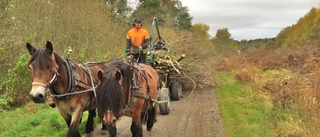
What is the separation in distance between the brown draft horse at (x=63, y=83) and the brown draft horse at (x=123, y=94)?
29.1 inches

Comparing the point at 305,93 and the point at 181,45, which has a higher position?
the point at 181,45

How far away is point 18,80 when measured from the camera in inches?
404

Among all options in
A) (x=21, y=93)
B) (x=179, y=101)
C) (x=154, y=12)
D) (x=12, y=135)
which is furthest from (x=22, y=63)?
(x=154, y=12)

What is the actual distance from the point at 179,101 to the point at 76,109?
23.5ft

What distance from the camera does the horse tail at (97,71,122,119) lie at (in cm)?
444

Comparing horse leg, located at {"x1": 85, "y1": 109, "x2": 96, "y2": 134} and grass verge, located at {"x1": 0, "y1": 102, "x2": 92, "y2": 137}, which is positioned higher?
horse leg, located at {"x1": 85, "y1": 109, "x2": 96, "y2": 134}

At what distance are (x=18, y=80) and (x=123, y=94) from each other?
6.69 metres

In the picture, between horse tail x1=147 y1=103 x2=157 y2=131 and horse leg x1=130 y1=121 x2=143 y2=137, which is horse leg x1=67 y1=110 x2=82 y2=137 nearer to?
horse leg x1=130 y1=121 x2=143 y2=137

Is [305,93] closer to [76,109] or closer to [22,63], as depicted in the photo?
[76,109]

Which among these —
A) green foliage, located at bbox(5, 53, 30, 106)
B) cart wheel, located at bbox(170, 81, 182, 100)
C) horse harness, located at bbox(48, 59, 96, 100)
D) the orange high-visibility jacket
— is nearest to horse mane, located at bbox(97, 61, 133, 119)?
horse harness, located at bbox(48, 59, 96, 100)

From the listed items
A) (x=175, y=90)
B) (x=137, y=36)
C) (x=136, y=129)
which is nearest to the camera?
(x=136, y=129)

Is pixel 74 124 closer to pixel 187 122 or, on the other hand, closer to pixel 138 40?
pixel 138 40

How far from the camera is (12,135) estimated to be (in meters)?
6.98

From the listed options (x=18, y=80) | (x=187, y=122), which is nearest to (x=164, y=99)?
(x=187, y=122)
